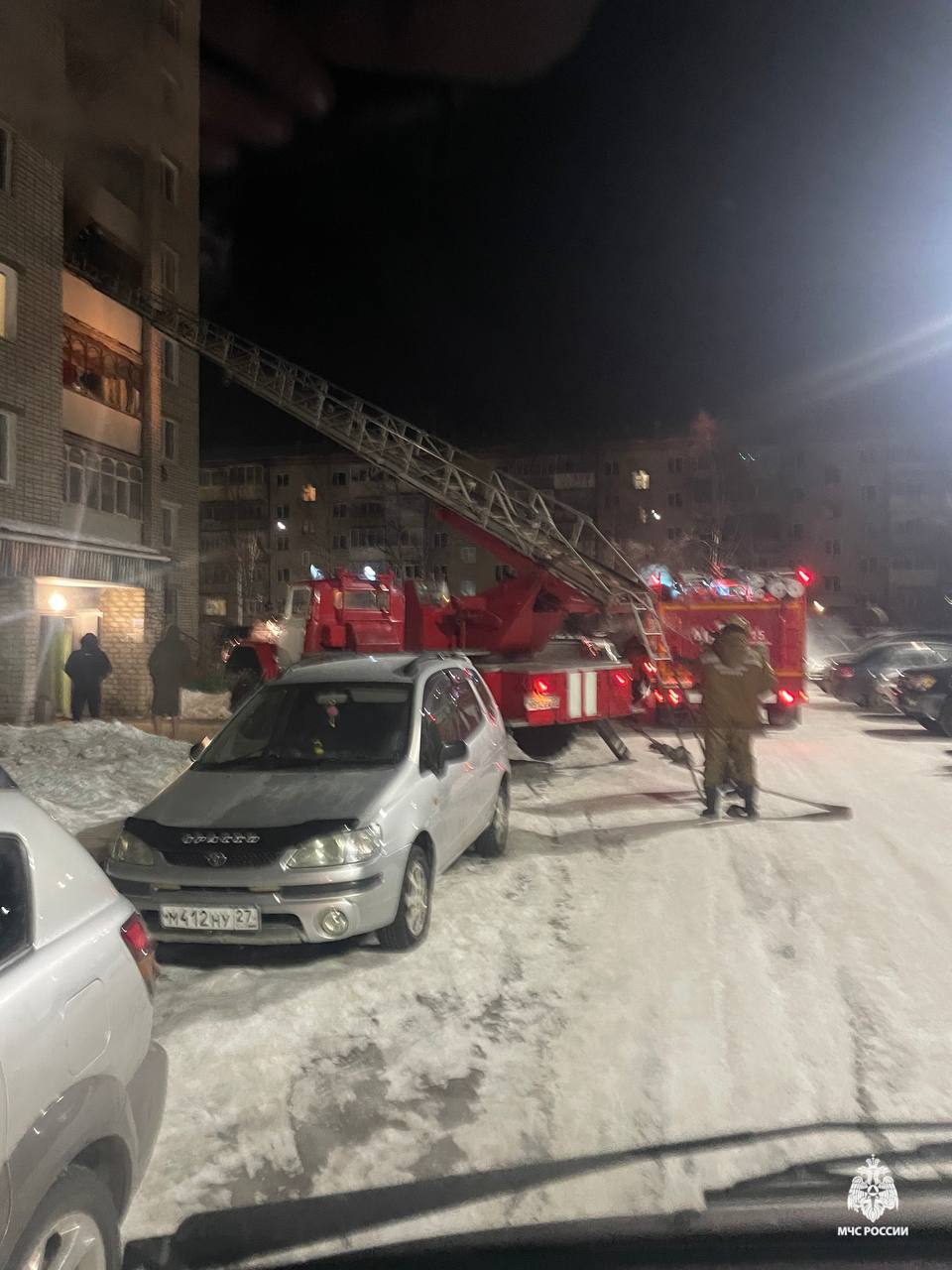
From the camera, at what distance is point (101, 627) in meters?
21.8

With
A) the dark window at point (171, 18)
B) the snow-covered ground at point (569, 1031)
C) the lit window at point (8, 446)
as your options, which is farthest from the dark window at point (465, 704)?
the dark window at point (171, 18)

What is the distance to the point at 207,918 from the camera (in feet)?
16.8

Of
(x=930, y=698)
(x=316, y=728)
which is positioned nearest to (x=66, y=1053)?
(x=316, y=728)

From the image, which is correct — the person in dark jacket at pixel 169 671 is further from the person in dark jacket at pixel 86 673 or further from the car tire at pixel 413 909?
the car tire at pixel 413 909

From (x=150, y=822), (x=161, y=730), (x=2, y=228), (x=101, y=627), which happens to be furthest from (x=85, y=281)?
(x=150, y=822)

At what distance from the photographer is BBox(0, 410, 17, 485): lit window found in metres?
17.3

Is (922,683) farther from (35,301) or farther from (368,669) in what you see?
(35,301)

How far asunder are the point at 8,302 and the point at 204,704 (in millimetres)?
8045

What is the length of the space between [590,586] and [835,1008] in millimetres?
10029

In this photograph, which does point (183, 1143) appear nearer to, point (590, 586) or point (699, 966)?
point (699, 966)

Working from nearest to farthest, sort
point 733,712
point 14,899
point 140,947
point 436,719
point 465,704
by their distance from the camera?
point 14,899
point 140,947
point 436,719
point 465,704
point 733,712

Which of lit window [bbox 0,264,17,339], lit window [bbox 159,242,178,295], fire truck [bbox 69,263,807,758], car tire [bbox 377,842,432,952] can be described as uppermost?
lit window [bbox 159,242,178,295]

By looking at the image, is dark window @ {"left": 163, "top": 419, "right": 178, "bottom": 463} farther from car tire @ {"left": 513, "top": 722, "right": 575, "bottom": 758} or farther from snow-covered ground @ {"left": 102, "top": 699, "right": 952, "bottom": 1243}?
snow-covered ground @ {"left": 102, "top": 699, "right": 952, "bottom": 1243}

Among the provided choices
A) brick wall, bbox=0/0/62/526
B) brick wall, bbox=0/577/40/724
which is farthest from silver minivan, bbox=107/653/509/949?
brick wall, bbox=0/0/62/526
